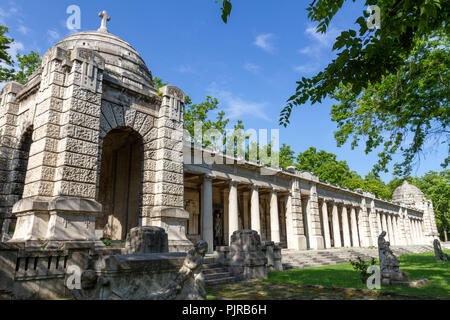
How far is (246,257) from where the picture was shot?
38.3 ft

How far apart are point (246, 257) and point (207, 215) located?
6861 millimetres

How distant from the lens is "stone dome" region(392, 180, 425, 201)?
57.2 m

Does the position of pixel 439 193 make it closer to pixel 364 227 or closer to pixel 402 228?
pixel 402 228

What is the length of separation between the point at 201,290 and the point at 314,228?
73.8ft

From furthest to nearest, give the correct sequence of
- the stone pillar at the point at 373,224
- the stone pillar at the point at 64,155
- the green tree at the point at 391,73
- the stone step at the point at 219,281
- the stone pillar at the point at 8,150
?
the stone pillar at the point at 373,224, the stone pillar at the point at 8,150, the stone step at the point at 219,281, the stone pillar at the point at 64,155, the green tree at the point at 391,73

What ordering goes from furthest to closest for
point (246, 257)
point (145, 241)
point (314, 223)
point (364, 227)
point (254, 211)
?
1. point (364, 227)
2. point (314, 223)
3. point (254, 211)
4. point (246, 257)
5. point (145, 241)

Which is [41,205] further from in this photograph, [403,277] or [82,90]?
[403,277]

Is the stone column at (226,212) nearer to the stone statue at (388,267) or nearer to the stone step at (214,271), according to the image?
the stone step at (214,271)

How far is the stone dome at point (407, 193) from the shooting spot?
2253 inches

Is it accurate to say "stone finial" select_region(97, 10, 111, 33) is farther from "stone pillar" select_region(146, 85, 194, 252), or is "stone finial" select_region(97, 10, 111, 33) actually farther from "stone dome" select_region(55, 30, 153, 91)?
"stone pillar" select_region(146, 85, 194, 252)

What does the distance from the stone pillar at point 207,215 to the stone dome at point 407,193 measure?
52978 millimetres

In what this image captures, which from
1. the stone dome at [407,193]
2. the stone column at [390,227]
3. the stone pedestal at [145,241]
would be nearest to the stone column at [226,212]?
the stone pedestal at [145,241]
